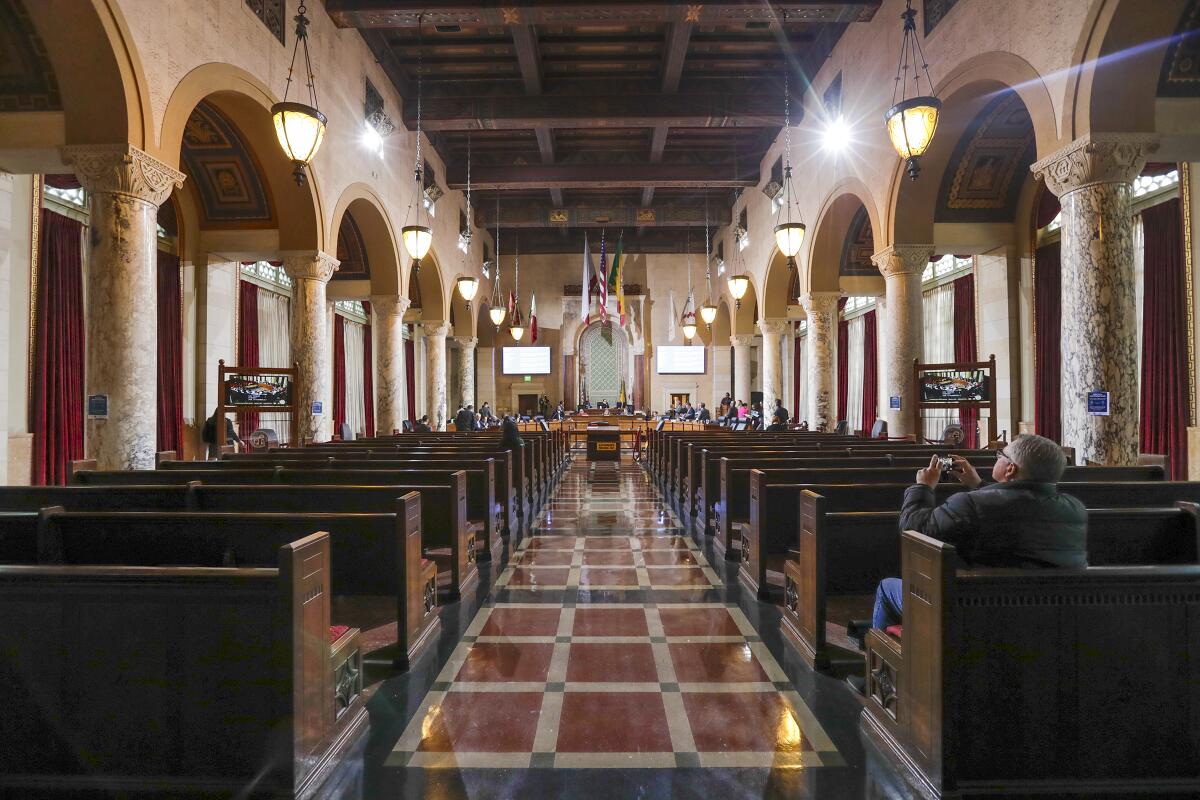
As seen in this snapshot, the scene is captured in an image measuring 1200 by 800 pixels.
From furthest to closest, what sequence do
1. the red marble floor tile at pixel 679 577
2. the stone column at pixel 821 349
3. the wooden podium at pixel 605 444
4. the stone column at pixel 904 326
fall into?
1. the wooden podium at pixel 605 444
2. the stone column at pixel 821 349
3. the stone column at pixel 904 326
4. the red marble floor tile at pixel 679 577

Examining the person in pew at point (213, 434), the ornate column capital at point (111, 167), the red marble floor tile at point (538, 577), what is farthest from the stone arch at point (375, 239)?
the red marble floor tile at point (538, 577)

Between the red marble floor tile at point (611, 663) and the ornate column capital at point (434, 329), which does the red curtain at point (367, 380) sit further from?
the red marble floor tile at point (611, 663)

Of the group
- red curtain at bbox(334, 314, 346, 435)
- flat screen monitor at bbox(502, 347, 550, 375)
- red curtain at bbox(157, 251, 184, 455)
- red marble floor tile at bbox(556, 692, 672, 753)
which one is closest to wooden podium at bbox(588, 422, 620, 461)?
red curtain at bbox(334, 314, 346, 435)

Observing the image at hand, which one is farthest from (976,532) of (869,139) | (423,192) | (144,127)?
(423,192)

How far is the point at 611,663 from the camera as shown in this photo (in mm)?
3289

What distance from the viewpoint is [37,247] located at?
23.7 feet

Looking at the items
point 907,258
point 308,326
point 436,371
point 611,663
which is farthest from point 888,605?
point 436,371

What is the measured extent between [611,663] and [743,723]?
2.67 feet

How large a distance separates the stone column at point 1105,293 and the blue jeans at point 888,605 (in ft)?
11.8

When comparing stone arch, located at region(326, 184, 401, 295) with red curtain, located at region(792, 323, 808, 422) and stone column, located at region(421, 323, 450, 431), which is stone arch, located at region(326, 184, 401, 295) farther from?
red curtain, located at region(792, 323, 808, 422)

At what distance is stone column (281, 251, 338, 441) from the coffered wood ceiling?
340 centimetres

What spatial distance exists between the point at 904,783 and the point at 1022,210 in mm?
9496

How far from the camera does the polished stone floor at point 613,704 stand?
2.27 m

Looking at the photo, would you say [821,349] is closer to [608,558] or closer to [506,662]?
[608,558]
